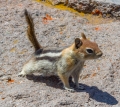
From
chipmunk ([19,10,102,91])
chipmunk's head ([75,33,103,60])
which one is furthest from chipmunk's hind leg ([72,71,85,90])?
chipmunk's head ([75,33,103,60])

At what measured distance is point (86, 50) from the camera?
3838 mm

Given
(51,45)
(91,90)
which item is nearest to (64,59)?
(91,90)

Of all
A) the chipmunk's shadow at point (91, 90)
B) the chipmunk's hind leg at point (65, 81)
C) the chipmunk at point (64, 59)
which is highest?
the chipmunk at point (64, 59)

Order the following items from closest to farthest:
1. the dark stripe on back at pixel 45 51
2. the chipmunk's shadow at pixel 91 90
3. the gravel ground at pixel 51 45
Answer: the gravel ground at pixel 51 45 → the chipmunk's shadow at pixel 91 90 → the dark stripe on back at pixel 45 51

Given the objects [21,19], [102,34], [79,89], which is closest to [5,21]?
[21,19]

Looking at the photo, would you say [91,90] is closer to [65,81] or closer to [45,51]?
[65,81]

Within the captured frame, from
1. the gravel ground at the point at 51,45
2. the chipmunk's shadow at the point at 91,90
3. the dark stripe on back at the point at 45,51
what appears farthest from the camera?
the dark stripe on back at the point at 45,51

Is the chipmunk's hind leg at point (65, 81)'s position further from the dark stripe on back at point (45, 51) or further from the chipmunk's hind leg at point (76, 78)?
the dark stripe on back at point (45, 51)

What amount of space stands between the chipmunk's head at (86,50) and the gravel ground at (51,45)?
1.30ft

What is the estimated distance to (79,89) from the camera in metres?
Result: 4.05

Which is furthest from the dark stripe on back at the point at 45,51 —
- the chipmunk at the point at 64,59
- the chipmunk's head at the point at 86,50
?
the chipmunk's head at the point at 86,50

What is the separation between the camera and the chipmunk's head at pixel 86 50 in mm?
3830

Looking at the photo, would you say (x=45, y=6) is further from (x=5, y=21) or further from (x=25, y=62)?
(x=25, y=62)

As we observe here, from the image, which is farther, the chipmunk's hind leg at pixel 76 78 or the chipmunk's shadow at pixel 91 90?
the chipmunk's hind leg at pixel 76 78
